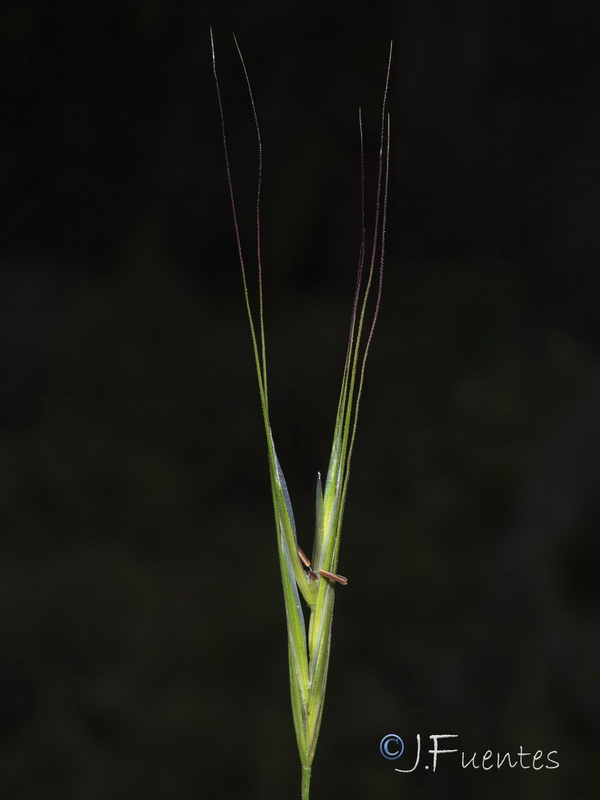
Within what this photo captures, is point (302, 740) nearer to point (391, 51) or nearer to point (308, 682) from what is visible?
point (308, 682)

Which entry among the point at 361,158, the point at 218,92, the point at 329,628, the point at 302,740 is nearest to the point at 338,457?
the point at 329,628

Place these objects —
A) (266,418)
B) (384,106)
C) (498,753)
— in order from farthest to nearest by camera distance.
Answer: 1. (498,753)
2. (384,106)
3. (266,418)

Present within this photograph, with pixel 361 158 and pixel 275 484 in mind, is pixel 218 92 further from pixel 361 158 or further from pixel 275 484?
pixel 275 484

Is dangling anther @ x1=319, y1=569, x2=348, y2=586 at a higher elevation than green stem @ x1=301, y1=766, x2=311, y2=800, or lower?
higher

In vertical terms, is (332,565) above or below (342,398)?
below

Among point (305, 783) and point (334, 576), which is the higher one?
point (334, 576)

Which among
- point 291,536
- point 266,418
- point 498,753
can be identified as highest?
point 266,418

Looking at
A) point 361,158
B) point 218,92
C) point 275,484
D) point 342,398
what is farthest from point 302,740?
point 218,92

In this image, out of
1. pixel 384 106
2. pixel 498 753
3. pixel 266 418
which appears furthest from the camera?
pixel 498 753

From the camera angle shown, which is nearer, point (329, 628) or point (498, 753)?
point (329, 628)

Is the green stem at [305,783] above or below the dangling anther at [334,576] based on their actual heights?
below
